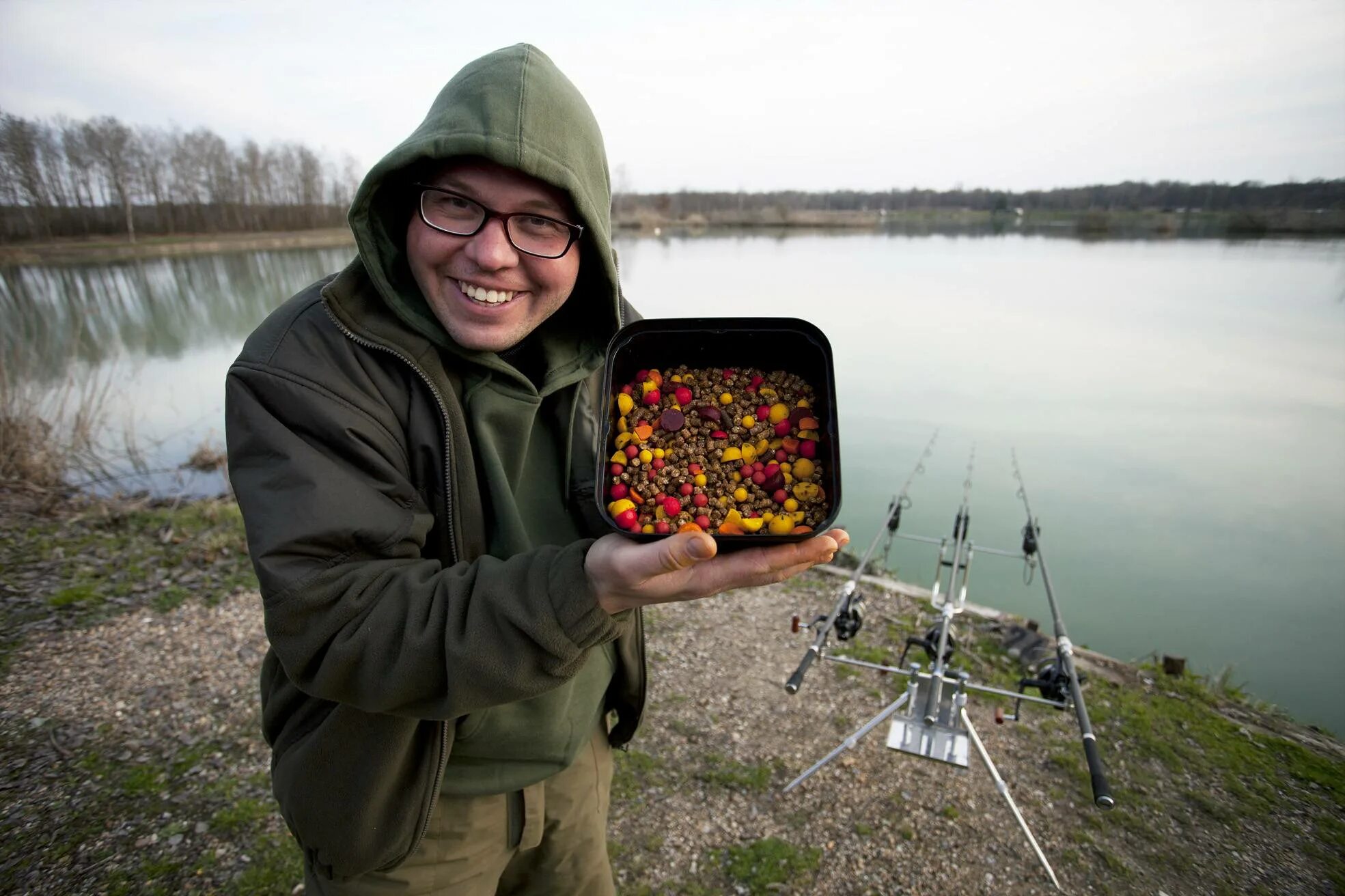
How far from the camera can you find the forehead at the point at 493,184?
1189 millimetres

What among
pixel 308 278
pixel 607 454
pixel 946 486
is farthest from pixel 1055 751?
pixel 308 278

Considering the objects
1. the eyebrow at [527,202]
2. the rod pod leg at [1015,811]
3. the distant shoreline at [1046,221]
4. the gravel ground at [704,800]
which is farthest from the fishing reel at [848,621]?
the distant shoreline at [1046,221]

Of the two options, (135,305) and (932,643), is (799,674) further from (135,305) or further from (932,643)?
(135,305)

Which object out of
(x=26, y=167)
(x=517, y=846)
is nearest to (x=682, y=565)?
(x=517, y=846)

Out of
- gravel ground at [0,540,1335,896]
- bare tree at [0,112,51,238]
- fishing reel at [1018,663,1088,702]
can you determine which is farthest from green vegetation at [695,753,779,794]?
bare tree at [0,112,51,238]

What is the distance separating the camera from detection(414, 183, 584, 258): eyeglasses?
1203 millimetres

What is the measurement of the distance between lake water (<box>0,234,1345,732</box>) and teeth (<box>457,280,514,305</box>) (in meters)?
3.27

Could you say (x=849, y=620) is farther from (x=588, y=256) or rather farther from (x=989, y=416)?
(x=989, y=416)

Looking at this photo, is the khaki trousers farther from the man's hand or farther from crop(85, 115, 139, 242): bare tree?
crop(85, 115, 139, 242): bare tree

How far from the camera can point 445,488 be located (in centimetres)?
122

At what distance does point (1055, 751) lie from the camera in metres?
3.29

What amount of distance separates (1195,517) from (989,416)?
308cm

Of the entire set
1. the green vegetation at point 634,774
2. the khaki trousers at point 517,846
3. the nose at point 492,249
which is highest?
the nose at point 492,249

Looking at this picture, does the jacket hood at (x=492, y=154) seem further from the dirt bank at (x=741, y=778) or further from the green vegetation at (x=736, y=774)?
the green vegetation at (x=736, y=774)
